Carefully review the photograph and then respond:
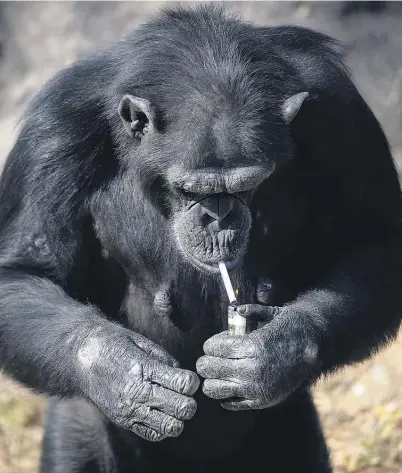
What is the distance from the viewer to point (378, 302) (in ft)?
17.8

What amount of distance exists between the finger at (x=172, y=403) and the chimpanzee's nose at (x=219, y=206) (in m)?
0.99

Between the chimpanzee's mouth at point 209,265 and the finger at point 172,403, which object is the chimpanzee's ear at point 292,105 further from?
the finger at point 172,403

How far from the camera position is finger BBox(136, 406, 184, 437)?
438 centimetres

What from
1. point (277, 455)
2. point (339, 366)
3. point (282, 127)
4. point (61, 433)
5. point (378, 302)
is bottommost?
point (61, 433)

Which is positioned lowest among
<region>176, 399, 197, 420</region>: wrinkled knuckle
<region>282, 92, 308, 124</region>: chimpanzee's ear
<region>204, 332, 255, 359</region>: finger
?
<region>176, 399, 197, 420</region>: wrinkled knuckle

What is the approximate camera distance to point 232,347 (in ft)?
14.7

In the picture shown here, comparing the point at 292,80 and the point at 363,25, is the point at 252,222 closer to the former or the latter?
the point at 292,80

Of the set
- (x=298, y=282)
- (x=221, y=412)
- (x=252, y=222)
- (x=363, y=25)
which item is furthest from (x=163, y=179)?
(x=363, y=25)

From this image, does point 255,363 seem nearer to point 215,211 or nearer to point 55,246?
point 215,211

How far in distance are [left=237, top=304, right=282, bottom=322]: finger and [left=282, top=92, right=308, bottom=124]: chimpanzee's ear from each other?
1.01 m

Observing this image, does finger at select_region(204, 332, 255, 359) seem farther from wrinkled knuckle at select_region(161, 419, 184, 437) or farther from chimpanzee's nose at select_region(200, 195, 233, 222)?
chimpanzee's nose at select_region(200, 195, 233, 222)

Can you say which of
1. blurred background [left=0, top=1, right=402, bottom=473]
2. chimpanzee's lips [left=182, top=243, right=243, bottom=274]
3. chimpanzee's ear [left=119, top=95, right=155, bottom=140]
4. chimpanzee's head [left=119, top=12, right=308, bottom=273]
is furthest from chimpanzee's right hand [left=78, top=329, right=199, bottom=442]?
blurred background [left=0, top=1, right=402, bottom=473]

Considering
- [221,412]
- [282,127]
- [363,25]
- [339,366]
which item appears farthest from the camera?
[363,25]

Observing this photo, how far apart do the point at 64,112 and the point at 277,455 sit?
2583 millimetres
